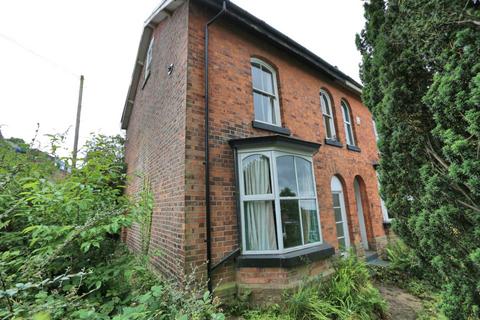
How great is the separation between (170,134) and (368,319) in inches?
208

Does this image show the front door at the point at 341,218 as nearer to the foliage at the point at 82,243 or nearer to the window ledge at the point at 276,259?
the window ledge at the point at 276,259

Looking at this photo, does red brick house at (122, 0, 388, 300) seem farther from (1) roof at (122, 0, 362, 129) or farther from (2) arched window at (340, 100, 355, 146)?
(2) arched window at (340, 100, 355, 146)

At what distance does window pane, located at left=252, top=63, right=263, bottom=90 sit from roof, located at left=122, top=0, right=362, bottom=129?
83cm

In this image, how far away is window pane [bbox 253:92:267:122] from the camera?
5645 mm

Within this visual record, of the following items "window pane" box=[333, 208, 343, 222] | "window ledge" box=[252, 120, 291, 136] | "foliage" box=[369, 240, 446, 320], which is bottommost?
"foliage" box=[369, 240, 446, 320]

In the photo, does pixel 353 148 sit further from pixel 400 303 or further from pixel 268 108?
pixel 400 303

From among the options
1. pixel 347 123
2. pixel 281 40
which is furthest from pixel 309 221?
pixel 347 123

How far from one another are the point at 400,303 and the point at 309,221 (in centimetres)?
271

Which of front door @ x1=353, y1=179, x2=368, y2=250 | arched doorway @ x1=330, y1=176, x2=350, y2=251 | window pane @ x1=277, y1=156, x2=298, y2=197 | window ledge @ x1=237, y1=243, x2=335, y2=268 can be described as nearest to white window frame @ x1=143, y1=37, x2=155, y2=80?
window pane @ x1=277, y1=156, x2=298, y2=197

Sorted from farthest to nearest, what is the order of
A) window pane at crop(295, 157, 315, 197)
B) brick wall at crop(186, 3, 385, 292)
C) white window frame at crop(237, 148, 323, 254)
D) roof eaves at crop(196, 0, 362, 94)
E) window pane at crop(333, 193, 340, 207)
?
1. window pane at crop(333, 193, 340, 207)
2. roof eaves at crop(196, 0, 362, 94)
3. window pane at crop(295, 157, 315, 197)
4. white window frame at crop(237, 148, 323, 254)
5. brick wall at crop(186, 3, 385, 292)

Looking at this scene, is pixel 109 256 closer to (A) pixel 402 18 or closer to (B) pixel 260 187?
(B) pixel 260 187

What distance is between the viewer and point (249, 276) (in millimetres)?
4055

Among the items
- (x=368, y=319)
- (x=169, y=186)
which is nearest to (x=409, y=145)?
(x=368, y=319)

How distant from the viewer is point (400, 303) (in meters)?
4.80
